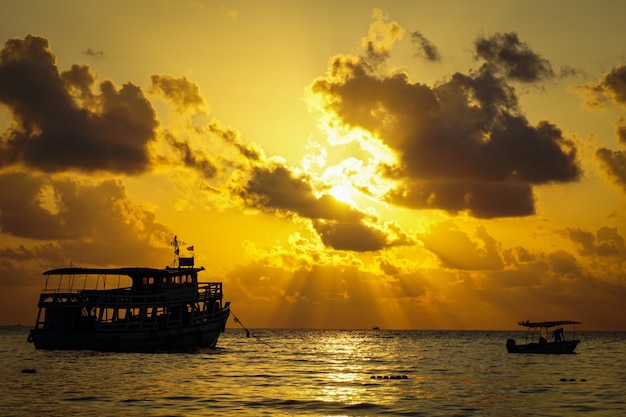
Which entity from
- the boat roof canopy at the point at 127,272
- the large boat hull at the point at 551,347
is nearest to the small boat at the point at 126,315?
the boat roof canopy at the point at 127,272

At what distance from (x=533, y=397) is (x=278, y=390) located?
18.2 meters

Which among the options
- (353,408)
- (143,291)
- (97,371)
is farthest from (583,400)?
(143,291)

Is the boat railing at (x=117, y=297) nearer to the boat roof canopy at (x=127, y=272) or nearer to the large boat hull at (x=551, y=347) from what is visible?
the boat roof canopy at (x=127, y=272)

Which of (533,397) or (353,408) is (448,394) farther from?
(353,408)

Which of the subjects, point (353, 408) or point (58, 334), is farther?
point (58, 334)

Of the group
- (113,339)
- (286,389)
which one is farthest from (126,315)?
(286,389)

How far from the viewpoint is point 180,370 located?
6475 cm

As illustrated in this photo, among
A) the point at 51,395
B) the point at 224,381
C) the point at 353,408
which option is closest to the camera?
the point at 353,408

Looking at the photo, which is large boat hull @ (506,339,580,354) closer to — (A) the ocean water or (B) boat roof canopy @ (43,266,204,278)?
(A) the ocean water

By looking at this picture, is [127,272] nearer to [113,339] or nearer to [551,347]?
[113,339]

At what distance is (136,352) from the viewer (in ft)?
280

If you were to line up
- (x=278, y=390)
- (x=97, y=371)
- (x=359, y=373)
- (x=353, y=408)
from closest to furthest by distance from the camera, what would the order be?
(x=353, y=408) → (x=278, y=390) → (x=97, y=371) → (x=359, y=373)

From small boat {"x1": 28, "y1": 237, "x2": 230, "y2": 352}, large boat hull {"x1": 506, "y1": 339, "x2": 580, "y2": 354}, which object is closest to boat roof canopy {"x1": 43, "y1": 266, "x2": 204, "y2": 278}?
small boat {"x1": 28, "y1": 237, "x2": 230, "y2": 352}

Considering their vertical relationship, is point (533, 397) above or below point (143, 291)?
below
